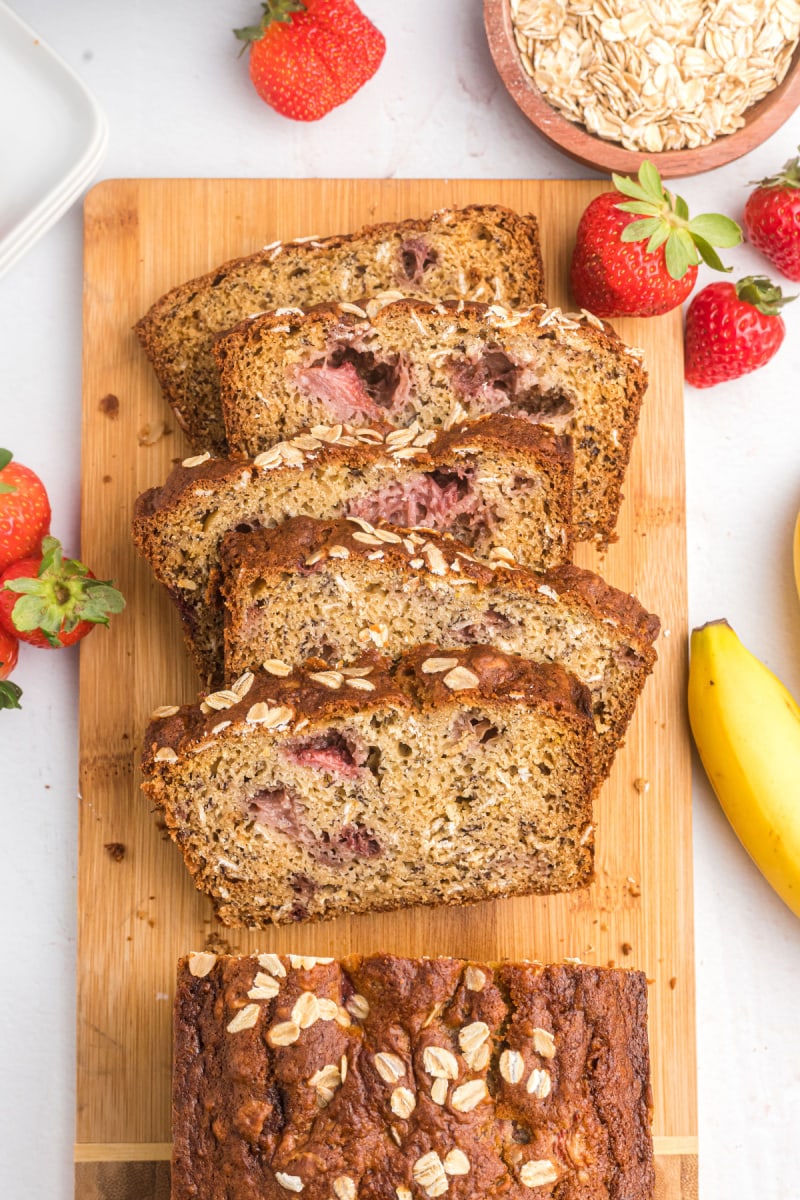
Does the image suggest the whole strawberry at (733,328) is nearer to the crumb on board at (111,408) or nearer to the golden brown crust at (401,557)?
the golden brown crust at (401,557)

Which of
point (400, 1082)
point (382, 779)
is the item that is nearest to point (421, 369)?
point (382, 779)

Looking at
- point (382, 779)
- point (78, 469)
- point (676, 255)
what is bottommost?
point (382, 779)

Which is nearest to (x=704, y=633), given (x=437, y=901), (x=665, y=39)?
(x=437, y=901)

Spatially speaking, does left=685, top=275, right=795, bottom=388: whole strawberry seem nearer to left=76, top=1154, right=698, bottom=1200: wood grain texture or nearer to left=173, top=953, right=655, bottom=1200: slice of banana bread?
left=173, top=953, right=655, bottom=1200: slice of banana bread

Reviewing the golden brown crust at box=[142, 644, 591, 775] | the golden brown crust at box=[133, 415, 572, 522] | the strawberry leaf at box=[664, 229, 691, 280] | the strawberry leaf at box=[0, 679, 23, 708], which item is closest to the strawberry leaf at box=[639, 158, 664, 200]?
the strawberry leaf at box=[664, 229, 691, 280]

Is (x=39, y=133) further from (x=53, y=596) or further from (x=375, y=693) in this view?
(x=375, y=693)
